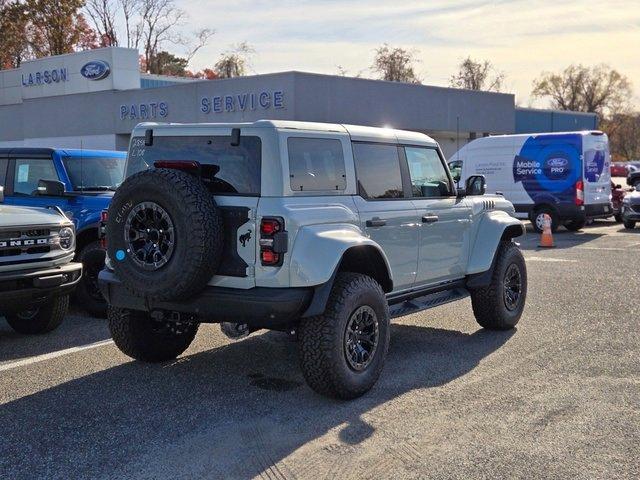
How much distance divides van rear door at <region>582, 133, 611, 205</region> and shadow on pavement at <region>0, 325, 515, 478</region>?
11291 mm

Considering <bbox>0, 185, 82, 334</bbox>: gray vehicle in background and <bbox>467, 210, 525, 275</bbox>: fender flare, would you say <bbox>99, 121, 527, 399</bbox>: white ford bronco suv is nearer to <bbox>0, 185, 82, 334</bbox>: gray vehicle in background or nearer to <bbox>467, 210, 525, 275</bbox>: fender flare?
<bbox>0, 185, 82, 334</bbox>: gray vehicle in background

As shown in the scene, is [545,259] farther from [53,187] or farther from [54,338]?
[54,338]

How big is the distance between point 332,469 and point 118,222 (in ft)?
7.61

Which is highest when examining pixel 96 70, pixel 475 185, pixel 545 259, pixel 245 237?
pixel 96 70

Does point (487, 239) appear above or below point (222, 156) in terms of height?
below

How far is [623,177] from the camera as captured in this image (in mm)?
54125

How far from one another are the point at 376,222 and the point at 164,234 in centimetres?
168

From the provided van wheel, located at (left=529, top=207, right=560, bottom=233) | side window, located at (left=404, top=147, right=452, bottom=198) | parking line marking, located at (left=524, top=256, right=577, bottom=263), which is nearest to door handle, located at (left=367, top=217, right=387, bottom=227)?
side window, located at (left=404, top=147, right=452, bottom=198)

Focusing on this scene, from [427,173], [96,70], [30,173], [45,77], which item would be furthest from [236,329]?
[45,77]

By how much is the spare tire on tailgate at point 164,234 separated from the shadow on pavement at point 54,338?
207 centimetres

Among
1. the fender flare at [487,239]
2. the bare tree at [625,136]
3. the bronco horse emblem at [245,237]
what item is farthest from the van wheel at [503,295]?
the bare tree at [625,136]

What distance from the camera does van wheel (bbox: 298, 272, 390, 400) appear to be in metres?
4.86

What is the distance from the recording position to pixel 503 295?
716cm

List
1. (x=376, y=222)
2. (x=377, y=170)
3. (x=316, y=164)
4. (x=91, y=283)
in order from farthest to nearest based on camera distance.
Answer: (x=91, y=283), (x=377, y=170), (x=376, y=222), (x=316, y=164)
